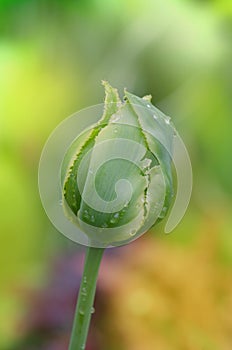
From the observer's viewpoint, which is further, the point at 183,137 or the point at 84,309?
the point at 183,137

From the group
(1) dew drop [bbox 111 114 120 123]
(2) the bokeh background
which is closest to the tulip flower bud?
(1) dew drop [bbox 111 114 120 123]

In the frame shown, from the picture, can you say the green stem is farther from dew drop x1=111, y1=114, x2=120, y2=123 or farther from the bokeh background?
the bokeh background

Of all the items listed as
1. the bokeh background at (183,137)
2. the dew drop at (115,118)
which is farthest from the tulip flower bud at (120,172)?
the bokeh background at (183,137)

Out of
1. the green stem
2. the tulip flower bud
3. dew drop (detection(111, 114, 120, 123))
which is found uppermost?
dew drop (detection(111, 114, 120, 123))

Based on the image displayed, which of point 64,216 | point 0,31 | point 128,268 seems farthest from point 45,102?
point 64,216

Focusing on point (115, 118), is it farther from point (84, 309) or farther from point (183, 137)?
point (183, 137)

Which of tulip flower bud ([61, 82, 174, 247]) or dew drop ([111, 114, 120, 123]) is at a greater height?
dew drop ([111, 114, 120, 123])

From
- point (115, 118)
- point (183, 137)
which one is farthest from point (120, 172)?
point (183, 137)
